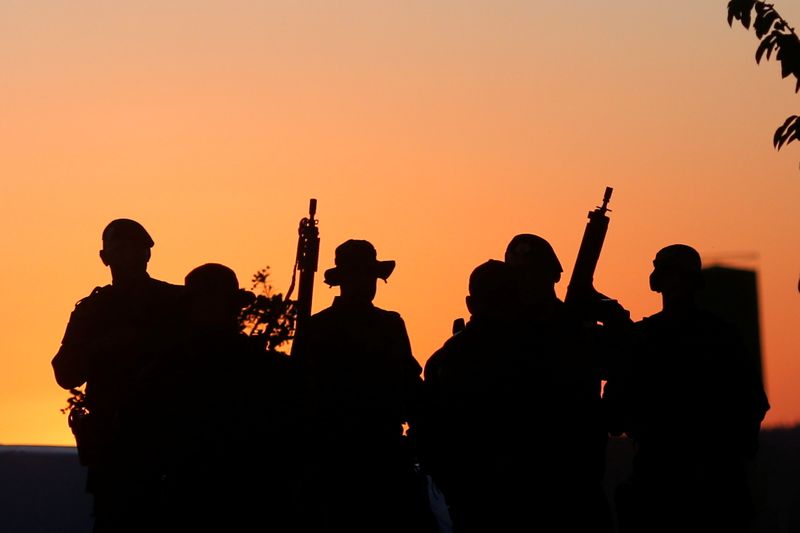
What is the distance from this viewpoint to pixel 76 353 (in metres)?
11.4

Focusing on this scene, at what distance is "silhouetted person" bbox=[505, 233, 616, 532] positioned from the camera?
30.0 ft

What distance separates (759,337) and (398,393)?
7.69ft

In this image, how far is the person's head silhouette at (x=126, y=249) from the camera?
1161 cm

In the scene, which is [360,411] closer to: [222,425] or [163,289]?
[163,289]

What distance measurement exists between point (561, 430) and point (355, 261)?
8.30 ft

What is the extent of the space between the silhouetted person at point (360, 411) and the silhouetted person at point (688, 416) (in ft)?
4.89

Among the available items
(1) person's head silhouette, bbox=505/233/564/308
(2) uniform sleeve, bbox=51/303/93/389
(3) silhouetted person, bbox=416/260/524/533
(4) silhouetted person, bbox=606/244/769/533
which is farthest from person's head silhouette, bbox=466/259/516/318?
(2) uniform sleeve, bbox=51/303/93/389

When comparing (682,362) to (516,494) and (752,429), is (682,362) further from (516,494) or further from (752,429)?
(516,494)

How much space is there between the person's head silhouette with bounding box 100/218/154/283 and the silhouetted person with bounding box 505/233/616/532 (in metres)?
3.10

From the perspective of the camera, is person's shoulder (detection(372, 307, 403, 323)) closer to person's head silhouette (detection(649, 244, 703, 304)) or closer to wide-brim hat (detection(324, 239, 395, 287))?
wide-brim hat (detection(324, 239, 395, 287))

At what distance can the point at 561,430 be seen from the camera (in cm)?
916

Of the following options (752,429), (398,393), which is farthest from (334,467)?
(752,429)

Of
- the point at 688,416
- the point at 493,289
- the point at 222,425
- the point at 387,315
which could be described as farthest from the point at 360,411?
the point at 222,425

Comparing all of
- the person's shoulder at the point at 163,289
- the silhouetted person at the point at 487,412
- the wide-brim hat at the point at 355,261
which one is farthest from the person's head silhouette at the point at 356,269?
the silhouetted person at the point at 487,412
